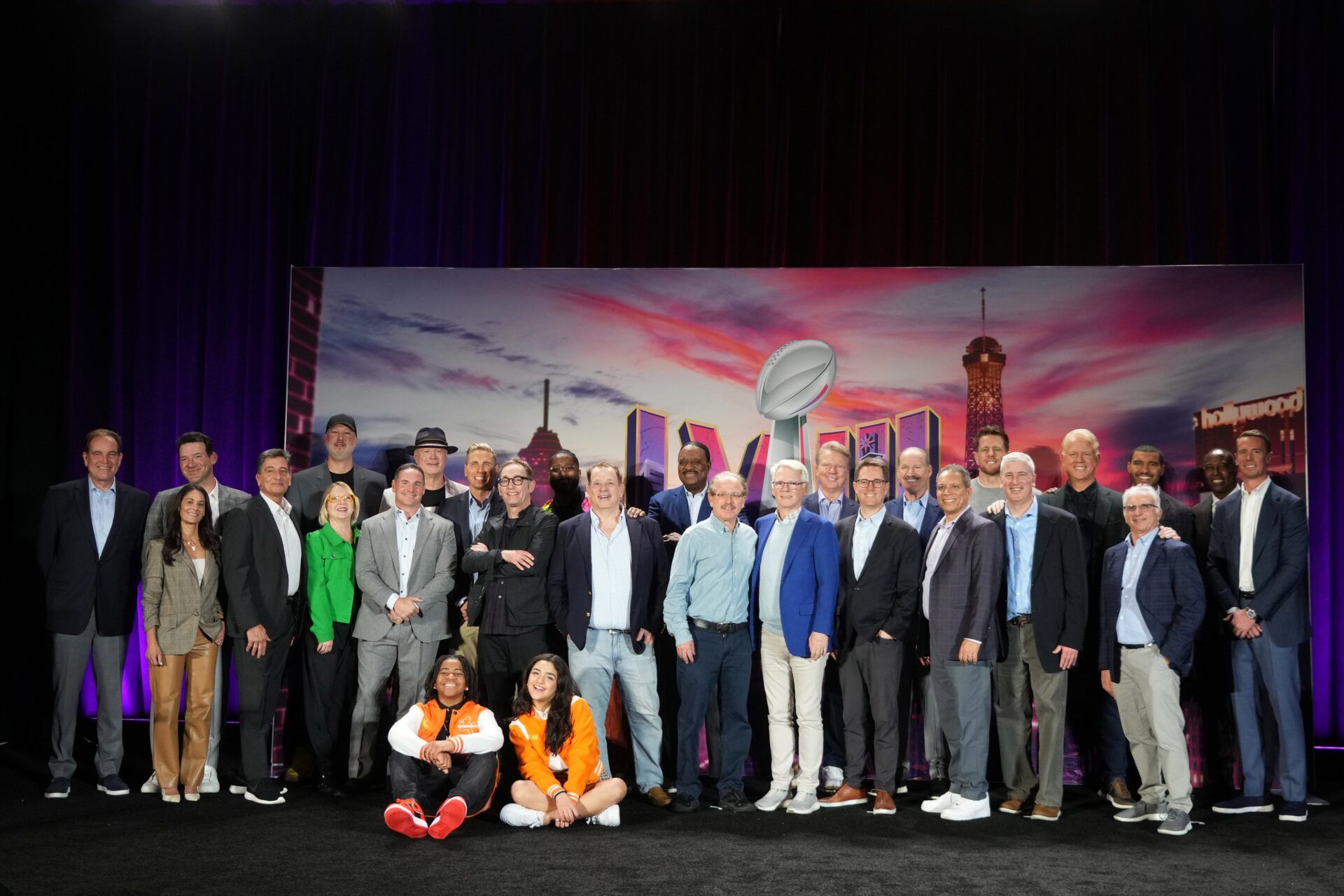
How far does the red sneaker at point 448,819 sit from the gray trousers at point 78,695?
1.82 m

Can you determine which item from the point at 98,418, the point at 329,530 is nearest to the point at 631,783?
the point at 329,530

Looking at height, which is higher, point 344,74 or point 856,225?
point 344,74

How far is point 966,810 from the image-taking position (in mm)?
4688

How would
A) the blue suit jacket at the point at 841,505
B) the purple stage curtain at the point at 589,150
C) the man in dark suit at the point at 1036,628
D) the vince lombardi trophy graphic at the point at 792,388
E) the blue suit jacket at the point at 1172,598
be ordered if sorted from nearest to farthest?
the blue suit jacket at the point at 1172,598 → the man in dark suit at the point at 1036,628 → the blue suit jacket at the point at 841,505 → the vince lombardi trophy graphic at the point at 792,388 → the purple stage curtain at the point at 589,150

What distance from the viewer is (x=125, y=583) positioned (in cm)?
520

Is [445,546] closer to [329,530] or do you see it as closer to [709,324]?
[329,530]

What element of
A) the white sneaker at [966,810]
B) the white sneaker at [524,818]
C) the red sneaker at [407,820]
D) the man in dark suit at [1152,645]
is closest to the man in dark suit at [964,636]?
the white sneaker at [966,810]

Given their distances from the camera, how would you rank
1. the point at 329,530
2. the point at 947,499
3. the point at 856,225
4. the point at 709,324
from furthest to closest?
the point at 856,225, the point at 709,324, the point at 329,530, the point at 947,499

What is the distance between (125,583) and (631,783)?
2523 millimetres

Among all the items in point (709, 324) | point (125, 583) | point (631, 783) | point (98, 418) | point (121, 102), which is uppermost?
point (121, 102)

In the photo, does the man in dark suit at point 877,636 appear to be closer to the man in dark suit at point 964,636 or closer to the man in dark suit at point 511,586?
the man in dark suit at point 964,636

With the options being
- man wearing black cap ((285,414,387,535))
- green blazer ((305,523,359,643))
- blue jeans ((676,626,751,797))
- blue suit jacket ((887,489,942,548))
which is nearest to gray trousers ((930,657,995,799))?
blue suit jacket ((887,489,942,548))

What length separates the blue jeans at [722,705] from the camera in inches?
192

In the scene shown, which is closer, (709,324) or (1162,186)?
(709,324)
